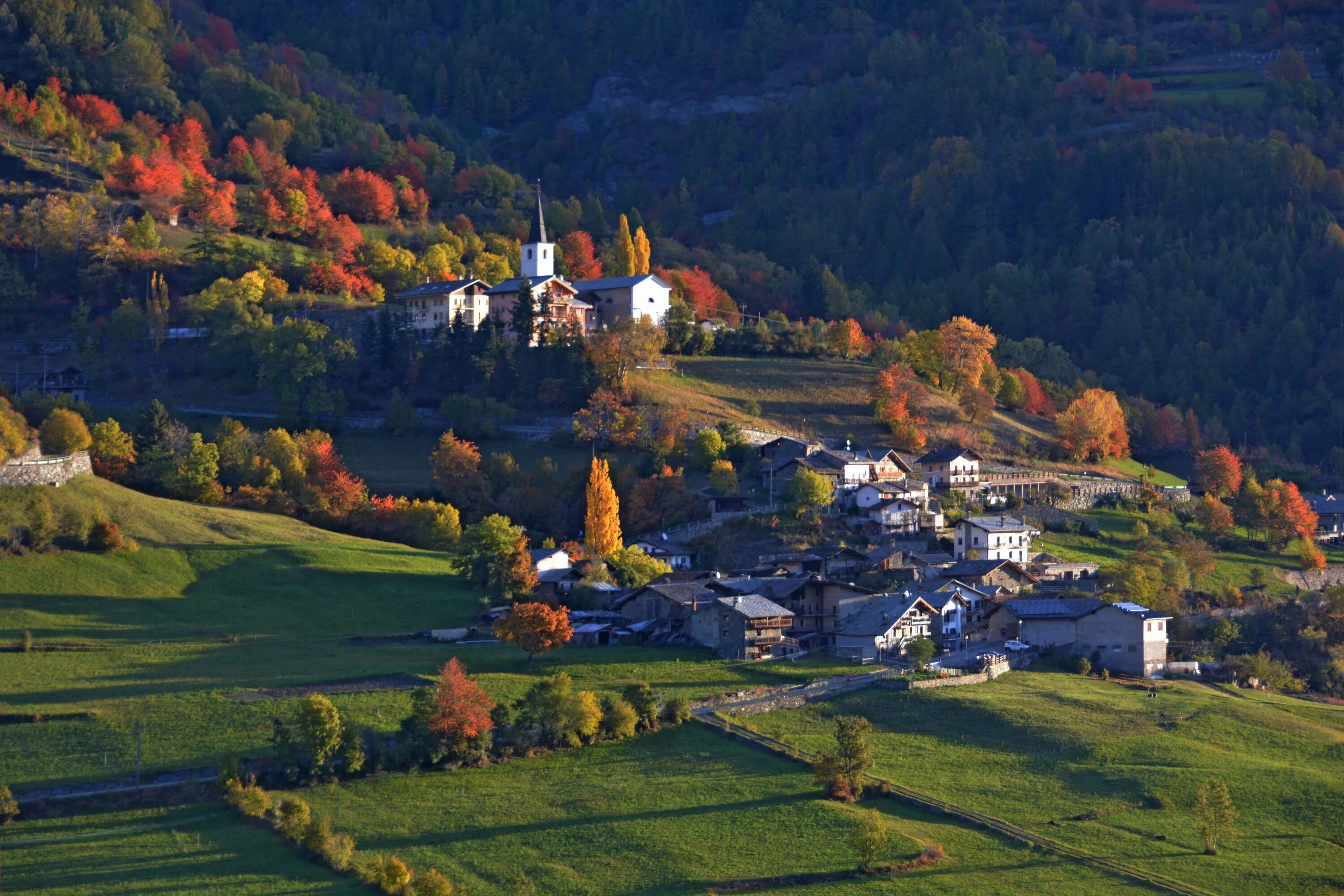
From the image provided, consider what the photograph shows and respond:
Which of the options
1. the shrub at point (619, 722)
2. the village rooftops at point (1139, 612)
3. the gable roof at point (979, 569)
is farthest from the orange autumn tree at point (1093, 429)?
the shrub at point (619, 722)

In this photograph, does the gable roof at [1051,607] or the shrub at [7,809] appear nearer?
the shrub at [7,809]

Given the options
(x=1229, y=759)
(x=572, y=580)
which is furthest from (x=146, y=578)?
(x=1229, y=759)

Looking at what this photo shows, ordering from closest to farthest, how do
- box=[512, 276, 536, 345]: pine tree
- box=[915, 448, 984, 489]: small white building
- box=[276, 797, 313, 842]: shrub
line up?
box=[276, 797, 313, 842]: shrub → box=[915, 448, 984, 489]: small white building → box=[512, 276, 536, 345]: pine tree

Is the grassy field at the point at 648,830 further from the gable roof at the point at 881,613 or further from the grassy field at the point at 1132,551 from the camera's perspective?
the grassy field at the point at 1132,551

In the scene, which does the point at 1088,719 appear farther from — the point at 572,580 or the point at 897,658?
the point at 572,580

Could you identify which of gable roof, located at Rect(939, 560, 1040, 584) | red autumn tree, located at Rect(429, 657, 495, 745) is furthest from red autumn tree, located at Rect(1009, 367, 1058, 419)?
red autumn tree, located at Rect(429, 657, 495, 745)

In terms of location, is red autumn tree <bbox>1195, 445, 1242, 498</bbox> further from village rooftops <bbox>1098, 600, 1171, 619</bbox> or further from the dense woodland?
village rooftops <bbox>1098, 600, 1171, 619</bbox>
